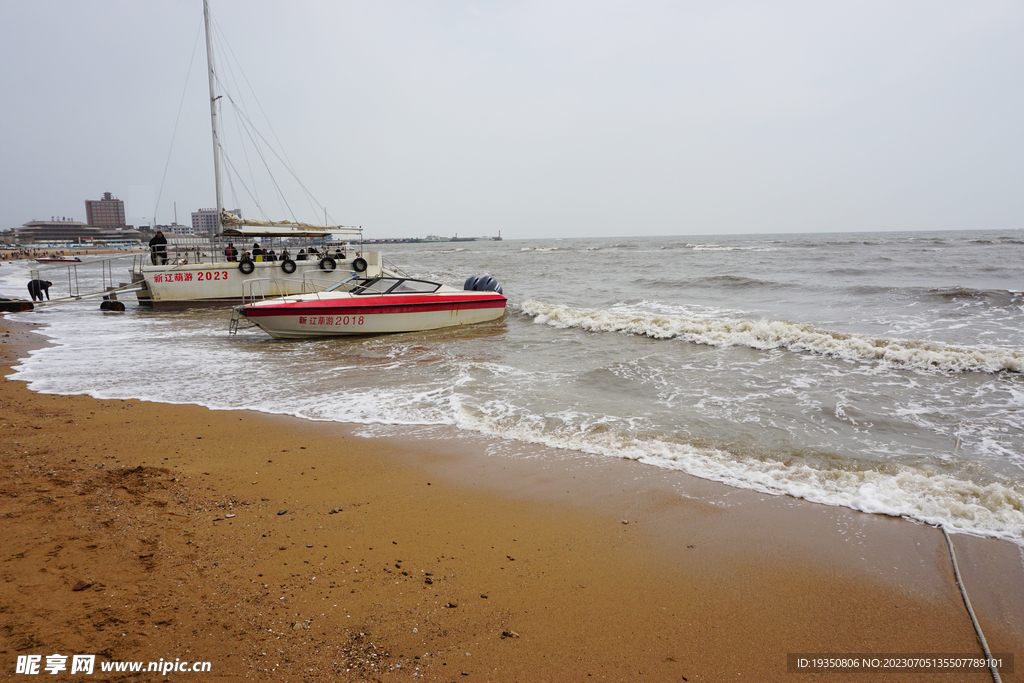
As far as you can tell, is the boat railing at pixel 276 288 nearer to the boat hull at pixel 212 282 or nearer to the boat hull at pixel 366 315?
the boat hull at pixel 212 282

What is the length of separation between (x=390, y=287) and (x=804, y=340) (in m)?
9.34

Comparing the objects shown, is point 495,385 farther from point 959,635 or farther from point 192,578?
point 959,635

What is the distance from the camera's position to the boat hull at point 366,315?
11.7 metres

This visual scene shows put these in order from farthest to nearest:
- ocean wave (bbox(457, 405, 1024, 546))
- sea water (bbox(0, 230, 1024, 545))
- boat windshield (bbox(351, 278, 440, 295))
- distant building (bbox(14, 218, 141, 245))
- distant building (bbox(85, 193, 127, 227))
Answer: distant building (bbox(85, 193, 127, 227)), distant building (bbox(14, 218, 141, 245)), boat windshield (bbox(351, 278, 440, 295)), sea water (bbox(0, 230, 1024, 545)), ocean wave (bbox(457, 405, 1024, 546))

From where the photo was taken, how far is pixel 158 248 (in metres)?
17.9

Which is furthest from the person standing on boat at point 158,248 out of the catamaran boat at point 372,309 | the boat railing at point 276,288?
the catamaran boat at point 372,309

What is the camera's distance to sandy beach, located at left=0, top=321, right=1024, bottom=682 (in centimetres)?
252

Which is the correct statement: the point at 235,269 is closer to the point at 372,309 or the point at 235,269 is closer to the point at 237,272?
the point at 237,272

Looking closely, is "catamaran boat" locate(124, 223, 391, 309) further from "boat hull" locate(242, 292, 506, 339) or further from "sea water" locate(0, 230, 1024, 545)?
"boat hull" locate(242, 292, 506, 339)

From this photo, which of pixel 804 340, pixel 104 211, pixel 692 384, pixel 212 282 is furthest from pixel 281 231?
pixel 104 211

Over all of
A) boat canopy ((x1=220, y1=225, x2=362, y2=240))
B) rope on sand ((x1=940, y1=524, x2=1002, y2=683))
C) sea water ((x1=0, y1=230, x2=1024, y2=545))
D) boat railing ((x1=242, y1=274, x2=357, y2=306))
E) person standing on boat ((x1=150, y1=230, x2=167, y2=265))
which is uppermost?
boat canopy ((x1=220, y1=225, x2=362, y2=240))

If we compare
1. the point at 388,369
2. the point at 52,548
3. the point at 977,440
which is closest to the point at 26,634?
the point at 52,548

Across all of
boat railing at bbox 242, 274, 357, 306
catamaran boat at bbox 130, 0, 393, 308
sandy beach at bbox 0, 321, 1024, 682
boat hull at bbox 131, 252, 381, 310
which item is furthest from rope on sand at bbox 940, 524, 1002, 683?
boat railing at bbox 242, 274, 357, 306

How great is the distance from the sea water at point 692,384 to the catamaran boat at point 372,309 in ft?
1.38
